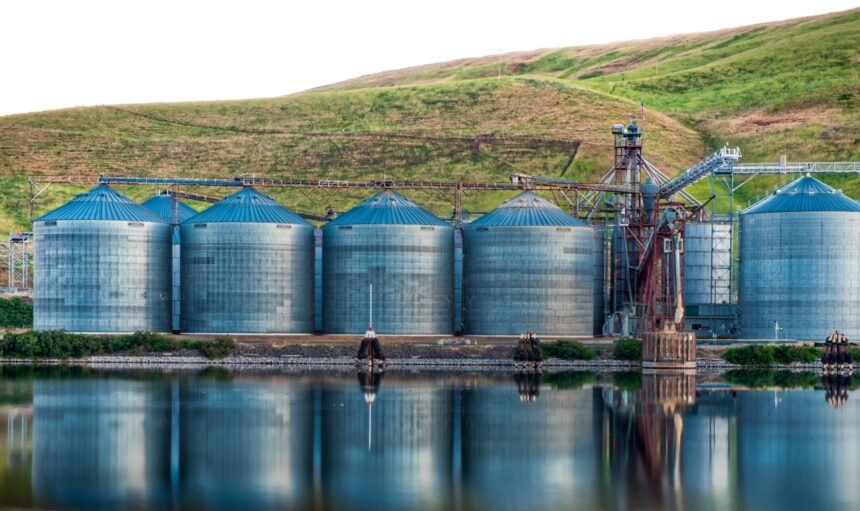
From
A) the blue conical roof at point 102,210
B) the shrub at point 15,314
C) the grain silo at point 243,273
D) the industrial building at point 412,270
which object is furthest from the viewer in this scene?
the shrub at point 15,314

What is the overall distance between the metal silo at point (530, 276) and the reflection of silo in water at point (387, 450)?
33.7 meters

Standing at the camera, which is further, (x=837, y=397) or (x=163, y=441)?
(x=837, y=397)

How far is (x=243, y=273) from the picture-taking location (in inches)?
5064

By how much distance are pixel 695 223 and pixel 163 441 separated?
3006 inches

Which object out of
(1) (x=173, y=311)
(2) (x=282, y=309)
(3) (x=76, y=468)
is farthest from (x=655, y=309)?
(3) (x=76, y=468)

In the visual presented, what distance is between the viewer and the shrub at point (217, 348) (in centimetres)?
12069

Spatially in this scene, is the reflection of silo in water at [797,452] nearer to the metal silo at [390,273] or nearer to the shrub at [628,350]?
the shrub at [628,350]

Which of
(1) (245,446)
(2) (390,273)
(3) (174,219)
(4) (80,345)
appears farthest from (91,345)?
(1) (245,446)

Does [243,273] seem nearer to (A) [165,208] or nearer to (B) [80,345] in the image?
(B) [80,345]

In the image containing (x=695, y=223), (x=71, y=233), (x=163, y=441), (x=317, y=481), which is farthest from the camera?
(x=695, y=223)

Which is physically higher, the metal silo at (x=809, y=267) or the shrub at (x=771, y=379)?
the metal silo at (x=809, y=267)

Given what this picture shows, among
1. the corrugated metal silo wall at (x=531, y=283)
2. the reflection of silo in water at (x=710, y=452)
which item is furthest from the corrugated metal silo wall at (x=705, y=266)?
the reflection of silo in water at (x=710, y=452)

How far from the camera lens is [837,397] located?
96.4 m

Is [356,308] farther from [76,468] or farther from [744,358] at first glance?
[76,468]
